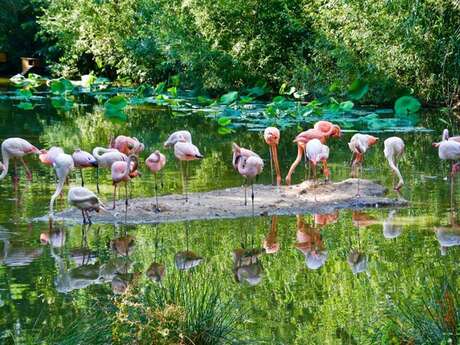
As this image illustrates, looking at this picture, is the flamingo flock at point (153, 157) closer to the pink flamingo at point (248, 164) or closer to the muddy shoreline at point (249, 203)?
the pink flamingo at point (248, 164)

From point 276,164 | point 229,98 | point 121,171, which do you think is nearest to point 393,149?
point 276,164

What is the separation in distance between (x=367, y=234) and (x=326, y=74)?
17.7 metres

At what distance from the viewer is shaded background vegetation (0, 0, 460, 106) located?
925 inches

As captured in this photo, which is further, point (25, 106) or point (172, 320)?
point (25, 106)

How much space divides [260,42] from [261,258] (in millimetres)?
20693

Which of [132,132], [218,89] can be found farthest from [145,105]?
[132,132]

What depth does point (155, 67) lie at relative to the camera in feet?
113

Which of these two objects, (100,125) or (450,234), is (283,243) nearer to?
(450,234)

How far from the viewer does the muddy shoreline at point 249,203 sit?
432 inches

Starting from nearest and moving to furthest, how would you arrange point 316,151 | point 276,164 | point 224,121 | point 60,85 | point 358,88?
point 316,151
point 276,164
point 224,121
point 358,88
point 60,85

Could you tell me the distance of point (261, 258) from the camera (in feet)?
30.6

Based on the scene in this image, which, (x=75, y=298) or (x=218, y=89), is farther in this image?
(x=218, y=89)

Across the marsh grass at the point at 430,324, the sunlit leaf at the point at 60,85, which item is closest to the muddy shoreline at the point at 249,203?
the marsh grass at the point at 430,324

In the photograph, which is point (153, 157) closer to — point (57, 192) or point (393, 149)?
point (57, 192)
